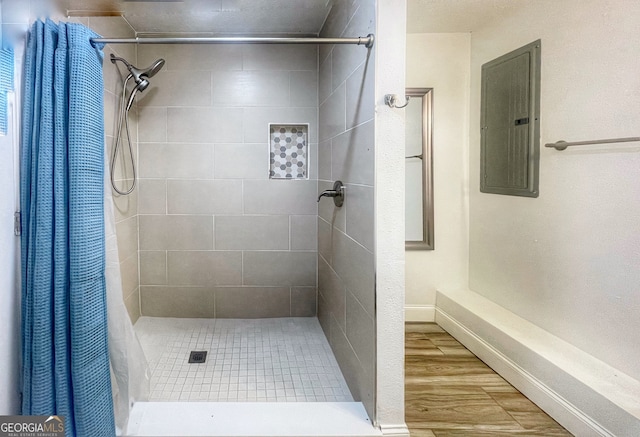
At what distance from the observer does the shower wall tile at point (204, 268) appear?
9.44 ft

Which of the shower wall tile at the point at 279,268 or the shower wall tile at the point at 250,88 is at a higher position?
the shower wall tile at the point at 250,88

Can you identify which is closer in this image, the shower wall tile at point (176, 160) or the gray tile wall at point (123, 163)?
the gray tile wall at point (123, 163)

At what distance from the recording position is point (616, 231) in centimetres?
184

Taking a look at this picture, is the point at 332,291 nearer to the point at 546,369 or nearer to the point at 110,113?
the point at 546,369

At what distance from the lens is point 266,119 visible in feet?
9.32

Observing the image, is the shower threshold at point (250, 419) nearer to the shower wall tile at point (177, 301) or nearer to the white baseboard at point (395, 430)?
the white baseboard at point (395, 430)

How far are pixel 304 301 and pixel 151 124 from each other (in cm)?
166

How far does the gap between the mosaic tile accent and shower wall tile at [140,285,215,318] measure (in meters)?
1.01

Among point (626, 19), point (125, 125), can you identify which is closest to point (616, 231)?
point (626, 19)

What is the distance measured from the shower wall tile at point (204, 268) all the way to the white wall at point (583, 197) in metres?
1.85

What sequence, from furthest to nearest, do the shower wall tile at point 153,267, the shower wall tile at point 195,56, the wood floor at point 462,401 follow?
the shower wall tile at point 153,267, the shower wall tile at point 195,56, the wood floor at point 462,401

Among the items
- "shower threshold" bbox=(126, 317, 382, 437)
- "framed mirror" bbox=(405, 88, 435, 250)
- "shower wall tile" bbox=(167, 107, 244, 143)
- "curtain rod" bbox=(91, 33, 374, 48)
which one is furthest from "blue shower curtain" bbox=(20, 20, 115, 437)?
"framed mirror" bbox=(405, 88, 435, 250)

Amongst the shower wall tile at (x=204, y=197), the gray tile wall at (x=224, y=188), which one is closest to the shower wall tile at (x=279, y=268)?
the gray tile wall at (x=224, y=188)

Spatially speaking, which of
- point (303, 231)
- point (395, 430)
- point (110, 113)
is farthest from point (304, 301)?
point (110, 113)
